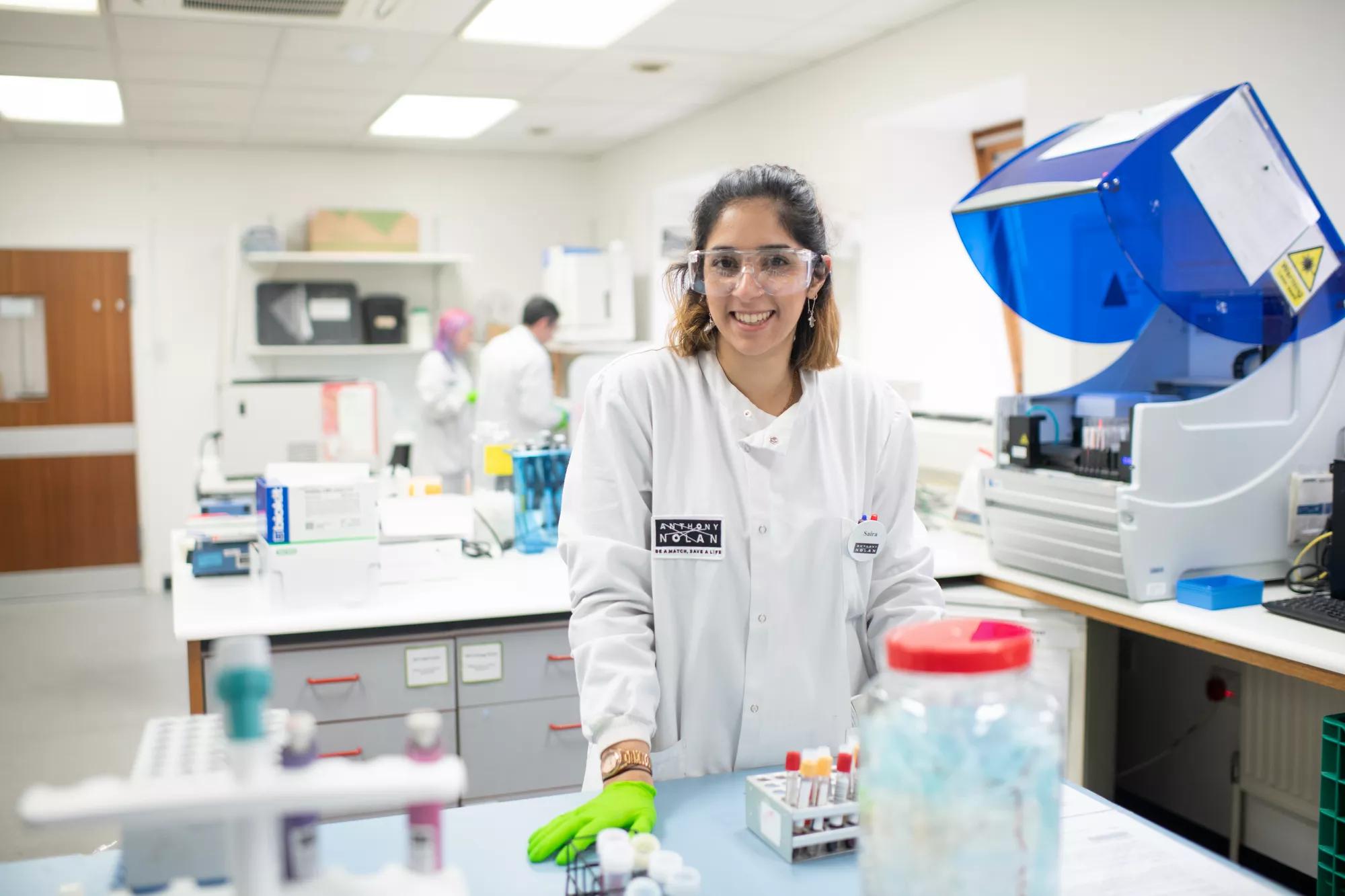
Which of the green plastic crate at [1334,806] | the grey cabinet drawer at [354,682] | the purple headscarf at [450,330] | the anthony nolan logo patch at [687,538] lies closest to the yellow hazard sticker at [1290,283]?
the green plastic crate at [1334,806]

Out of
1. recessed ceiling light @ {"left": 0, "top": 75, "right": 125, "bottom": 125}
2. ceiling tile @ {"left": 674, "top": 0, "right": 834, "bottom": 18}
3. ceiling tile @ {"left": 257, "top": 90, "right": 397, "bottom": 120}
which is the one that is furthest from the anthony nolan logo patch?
recessed ceiling light @ {"left": 0, "top": 75, "right": 125, "bottom": 125}

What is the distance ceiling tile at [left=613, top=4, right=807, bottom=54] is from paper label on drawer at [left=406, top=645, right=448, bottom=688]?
2.33 metres

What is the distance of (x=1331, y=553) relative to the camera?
2.24 meters

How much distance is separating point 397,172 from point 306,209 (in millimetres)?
607

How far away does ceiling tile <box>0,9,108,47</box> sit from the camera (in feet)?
11.9

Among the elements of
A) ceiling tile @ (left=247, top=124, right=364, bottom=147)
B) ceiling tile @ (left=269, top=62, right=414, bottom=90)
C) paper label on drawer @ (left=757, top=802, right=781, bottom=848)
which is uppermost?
ceiling tile @ (left=247, top=124, right=364, bottom=147)

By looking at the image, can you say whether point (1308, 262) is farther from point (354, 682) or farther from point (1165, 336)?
point (354, 682)

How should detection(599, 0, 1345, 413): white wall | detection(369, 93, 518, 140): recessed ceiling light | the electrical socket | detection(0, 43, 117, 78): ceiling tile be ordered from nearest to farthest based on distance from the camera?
detection(599, 0, 1345, 413): white wall
the electrical socket
detection(0, 43, 117, 78): ceiling tile
detection(369, 93, 518, 140): recessed ceiling light

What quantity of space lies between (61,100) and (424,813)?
17.7 feet

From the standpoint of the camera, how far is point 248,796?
712 millimetres

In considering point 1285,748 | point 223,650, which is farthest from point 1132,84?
point 223,650

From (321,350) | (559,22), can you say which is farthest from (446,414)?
(559,22)

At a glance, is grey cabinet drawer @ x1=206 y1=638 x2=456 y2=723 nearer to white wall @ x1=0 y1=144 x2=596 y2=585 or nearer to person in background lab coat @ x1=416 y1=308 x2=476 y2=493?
person in background lab coat @ x1=416 y1=308 x2=476 y2=493

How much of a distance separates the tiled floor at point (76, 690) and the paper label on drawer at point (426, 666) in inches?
34.2
